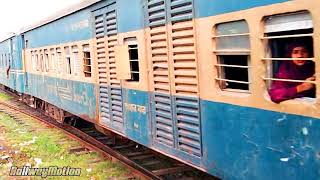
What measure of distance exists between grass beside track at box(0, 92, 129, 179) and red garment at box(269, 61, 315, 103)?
4.25 metres

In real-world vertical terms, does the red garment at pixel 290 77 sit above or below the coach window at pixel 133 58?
below

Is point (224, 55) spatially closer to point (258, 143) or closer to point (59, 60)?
point (258, 143)

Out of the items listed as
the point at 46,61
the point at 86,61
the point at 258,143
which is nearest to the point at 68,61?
the point at 86,61

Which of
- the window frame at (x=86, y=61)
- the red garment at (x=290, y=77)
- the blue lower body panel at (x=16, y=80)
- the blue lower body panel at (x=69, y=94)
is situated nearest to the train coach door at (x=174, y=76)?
the red garment at (x=290, y=77)

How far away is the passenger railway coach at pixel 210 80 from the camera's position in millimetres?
3260

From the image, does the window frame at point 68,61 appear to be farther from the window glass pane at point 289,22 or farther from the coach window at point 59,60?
the window glass pane at point 289,22

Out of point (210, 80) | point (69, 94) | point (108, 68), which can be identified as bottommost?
point (69, 94)

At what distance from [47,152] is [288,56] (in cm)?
688

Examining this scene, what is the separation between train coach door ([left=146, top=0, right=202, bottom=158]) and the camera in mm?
4707

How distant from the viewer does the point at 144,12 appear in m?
5.80

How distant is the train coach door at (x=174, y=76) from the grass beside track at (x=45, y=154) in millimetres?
2120

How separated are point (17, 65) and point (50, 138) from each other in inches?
330

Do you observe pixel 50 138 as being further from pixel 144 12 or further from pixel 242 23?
pixel 242 23

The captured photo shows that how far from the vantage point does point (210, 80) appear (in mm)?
4363
